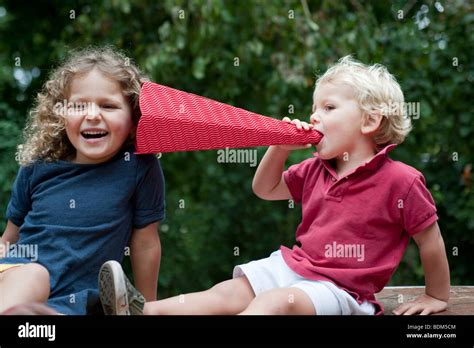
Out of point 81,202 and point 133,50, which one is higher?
point 133,50

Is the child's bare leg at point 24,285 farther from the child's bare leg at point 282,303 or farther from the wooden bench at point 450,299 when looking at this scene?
the wooden bench at point 450,299

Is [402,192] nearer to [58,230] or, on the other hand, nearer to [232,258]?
[58,230]

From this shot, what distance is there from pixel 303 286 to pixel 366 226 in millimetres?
236

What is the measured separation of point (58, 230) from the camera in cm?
221

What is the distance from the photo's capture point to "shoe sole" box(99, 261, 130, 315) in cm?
192

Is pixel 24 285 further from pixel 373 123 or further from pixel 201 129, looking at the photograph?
pixel 373 123

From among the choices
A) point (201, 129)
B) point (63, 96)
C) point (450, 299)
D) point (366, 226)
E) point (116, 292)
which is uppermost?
point (63, 96)

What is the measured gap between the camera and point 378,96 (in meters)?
2.25

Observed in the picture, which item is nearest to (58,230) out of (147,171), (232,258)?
(147,171)

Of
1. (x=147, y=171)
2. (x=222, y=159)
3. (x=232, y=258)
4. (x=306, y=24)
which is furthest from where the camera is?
(x=232, y=258)

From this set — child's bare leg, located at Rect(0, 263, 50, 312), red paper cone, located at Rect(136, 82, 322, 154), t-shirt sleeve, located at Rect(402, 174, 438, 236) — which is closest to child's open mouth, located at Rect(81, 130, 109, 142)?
red paper cone, located at Rect(136, 82, 322, 154)

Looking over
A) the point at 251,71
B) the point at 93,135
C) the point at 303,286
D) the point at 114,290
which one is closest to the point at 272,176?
the point at 303,286

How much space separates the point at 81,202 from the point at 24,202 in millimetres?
229

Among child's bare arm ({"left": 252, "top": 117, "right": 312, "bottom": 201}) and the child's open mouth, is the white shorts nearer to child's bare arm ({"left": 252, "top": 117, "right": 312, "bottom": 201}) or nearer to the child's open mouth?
child's bare arm ({"left": 252, "top": 117, "right": 312, "bottom": 201})
